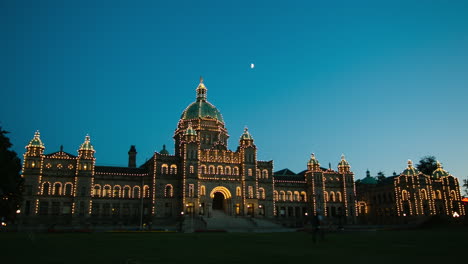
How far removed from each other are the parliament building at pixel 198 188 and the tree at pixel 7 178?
2417cm

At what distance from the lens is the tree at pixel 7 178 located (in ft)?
142

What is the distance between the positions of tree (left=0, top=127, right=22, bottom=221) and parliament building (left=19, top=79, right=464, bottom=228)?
24171mm

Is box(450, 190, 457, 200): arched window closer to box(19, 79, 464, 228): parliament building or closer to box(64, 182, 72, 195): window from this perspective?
box(19, 79, 464, 228): parliament building

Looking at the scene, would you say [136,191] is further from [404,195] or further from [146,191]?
[404,195]

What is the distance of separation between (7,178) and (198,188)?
45821 millimetres

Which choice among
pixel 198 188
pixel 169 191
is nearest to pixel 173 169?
pixel 169 191

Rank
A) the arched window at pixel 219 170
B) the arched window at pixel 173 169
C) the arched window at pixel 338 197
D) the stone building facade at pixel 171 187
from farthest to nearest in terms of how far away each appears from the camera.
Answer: the arched window at pixel 338 197 < the arched window at pixel 219 170 < the arched window at pixel 173 169 < the stone building facade at pixel 171 187

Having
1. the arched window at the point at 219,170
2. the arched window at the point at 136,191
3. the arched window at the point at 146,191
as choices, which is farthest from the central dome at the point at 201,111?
the arched window at the point at 136,191

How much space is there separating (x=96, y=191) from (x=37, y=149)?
14605 mm

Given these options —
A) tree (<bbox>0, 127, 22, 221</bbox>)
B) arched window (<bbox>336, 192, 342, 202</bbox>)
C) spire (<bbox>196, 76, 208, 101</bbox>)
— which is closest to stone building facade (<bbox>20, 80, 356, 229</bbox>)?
arched window (<bbox>336, 192, 342, 202</bbox>)

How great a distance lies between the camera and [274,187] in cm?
9994

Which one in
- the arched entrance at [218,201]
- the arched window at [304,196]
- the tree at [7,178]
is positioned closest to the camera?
the tree at [7,178]

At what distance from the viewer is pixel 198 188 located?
3366 inches

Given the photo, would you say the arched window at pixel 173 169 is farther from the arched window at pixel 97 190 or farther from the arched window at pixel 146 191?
the arched window at pixel 97 190
